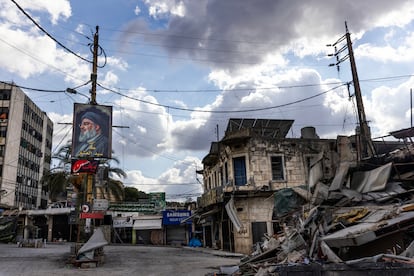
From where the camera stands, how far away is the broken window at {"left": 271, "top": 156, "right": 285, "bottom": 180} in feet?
86.2

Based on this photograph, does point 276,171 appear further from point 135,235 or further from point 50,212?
point 50,212

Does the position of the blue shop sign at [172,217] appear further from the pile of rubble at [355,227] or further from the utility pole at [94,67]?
the pile of rubble at [355,227]

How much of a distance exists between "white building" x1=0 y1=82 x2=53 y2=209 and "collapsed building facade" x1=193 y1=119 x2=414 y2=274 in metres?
31.0

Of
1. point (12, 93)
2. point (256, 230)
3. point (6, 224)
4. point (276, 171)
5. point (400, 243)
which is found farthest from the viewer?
point (12, 93)

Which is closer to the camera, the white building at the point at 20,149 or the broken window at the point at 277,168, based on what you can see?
the broken window at the point at 277,168

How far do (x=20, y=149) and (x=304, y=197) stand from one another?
5117 cm

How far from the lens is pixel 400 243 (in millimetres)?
8883

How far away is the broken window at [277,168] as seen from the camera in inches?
1035

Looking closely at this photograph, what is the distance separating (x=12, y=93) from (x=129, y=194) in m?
25.2

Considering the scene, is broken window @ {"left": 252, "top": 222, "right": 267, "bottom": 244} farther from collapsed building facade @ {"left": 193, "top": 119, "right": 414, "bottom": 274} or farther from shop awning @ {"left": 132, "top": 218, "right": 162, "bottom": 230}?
shop awning @ {"left": 132, "top": 218, "right": 162, "bottom": 230}

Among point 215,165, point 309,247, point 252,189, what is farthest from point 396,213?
point 215,165

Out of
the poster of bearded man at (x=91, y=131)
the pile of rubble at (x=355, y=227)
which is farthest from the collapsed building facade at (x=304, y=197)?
the poster of bearded man at (x=91, y=131)

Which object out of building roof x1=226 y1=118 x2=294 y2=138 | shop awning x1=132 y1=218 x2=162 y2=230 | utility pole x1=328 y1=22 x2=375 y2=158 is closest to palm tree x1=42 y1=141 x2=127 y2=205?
shop awning x1=132 y1=218 x2=162 y2=230

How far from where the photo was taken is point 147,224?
40.8 meters
